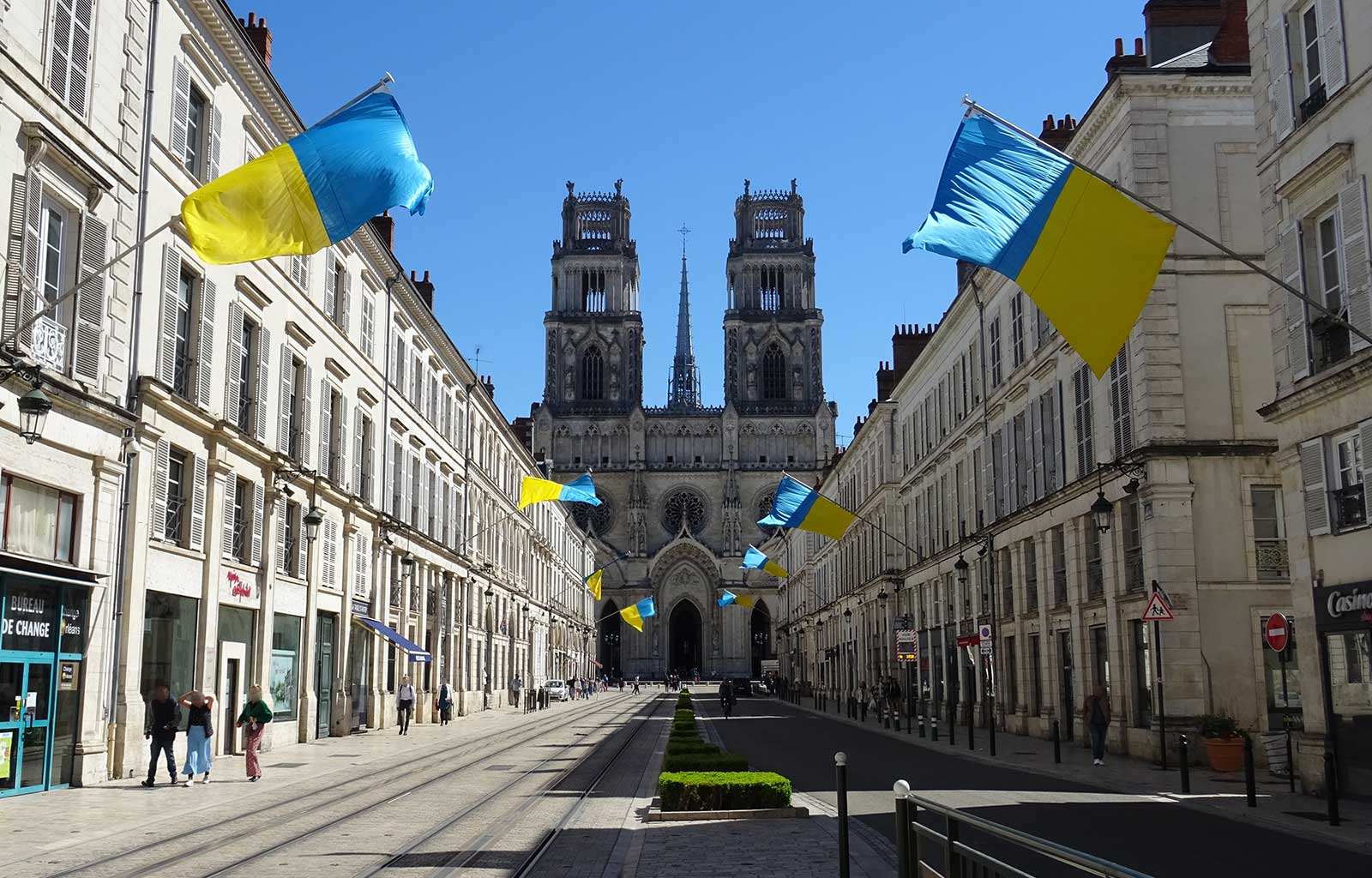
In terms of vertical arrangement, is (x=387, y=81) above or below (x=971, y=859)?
Answer: above

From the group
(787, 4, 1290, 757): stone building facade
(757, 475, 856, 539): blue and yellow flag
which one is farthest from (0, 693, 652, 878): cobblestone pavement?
(757, 475, 856, 539): blue and yellow flag

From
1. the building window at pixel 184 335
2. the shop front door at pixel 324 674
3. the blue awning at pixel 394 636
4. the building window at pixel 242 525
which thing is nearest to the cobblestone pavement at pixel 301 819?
the building window at pixel 242 525

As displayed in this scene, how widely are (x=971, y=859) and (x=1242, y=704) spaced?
21986 millimetres

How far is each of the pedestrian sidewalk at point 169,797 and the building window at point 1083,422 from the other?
16.4 metres

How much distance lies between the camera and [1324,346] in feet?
61.7

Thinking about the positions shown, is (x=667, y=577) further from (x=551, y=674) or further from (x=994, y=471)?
(x=994, y=471)

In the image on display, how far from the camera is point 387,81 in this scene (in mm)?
16562

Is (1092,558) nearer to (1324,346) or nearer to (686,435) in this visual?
(1324,346)

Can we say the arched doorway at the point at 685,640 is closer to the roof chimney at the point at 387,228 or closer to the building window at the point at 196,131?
the roof chimney at the point at 387,228

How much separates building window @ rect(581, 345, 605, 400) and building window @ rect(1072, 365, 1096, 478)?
3689 inches

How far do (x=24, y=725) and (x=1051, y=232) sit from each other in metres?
15.0

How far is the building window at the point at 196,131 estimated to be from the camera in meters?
24.7

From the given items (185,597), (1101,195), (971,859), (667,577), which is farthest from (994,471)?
(667,577)

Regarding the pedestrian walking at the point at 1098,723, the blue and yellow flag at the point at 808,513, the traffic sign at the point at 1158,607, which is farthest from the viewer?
the blue and yellow flag at the point at 808,513
